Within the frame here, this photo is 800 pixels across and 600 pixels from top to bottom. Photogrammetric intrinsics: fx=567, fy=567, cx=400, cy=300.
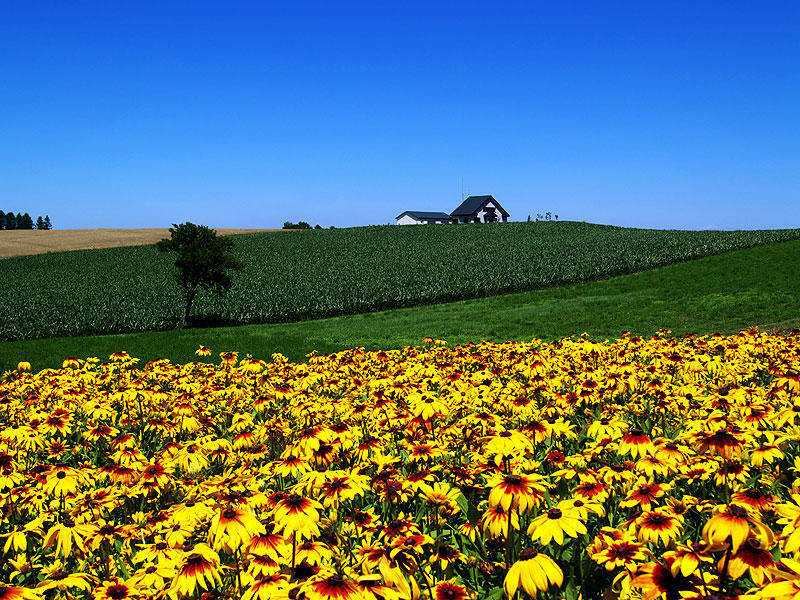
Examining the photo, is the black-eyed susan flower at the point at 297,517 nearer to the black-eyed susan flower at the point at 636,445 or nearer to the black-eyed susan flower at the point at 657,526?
the black-eyed susan flower at the point at 657,526

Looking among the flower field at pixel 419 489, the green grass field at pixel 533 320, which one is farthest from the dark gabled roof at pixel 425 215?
the flower field at pixel 419 489

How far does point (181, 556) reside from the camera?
136 inches

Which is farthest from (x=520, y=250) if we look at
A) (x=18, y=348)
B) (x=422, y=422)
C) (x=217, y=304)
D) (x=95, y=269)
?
(x=422, y=422)

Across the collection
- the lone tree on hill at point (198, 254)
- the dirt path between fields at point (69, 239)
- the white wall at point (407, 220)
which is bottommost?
the lone tree on hill at point (198, 254)

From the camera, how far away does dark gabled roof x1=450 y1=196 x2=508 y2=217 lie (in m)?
112

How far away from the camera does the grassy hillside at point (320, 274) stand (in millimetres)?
39312

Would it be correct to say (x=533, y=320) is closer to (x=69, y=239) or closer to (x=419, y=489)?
(x=419, y=489)

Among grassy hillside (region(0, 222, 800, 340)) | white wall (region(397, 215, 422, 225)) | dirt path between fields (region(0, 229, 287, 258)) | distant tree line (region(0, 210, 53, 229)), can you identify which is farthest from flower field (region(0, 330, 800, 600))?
distant tree line (region(0, 210, 53, 229))

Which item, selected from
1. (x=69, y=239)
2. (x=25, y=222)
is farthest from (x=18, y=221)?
(x=69, y=239)

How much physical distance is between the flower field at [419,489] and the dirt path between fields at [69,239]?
282 ft

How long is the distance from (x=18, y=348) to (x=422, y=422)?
86.8 feet

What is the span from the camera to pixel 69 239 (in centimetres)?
9650

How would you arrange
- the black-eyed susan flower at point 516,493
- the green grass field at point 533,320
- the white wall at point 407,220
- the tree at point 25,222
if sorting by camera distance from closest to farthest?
the black-eyed susan flower at point 516,493 → the green grass field at point 533,320 → the white wall at point 407,220 → the tree at point 25,222

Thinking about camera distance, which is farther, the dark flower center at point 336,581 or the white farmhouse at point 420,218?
the white farmhouse at point 420,218
